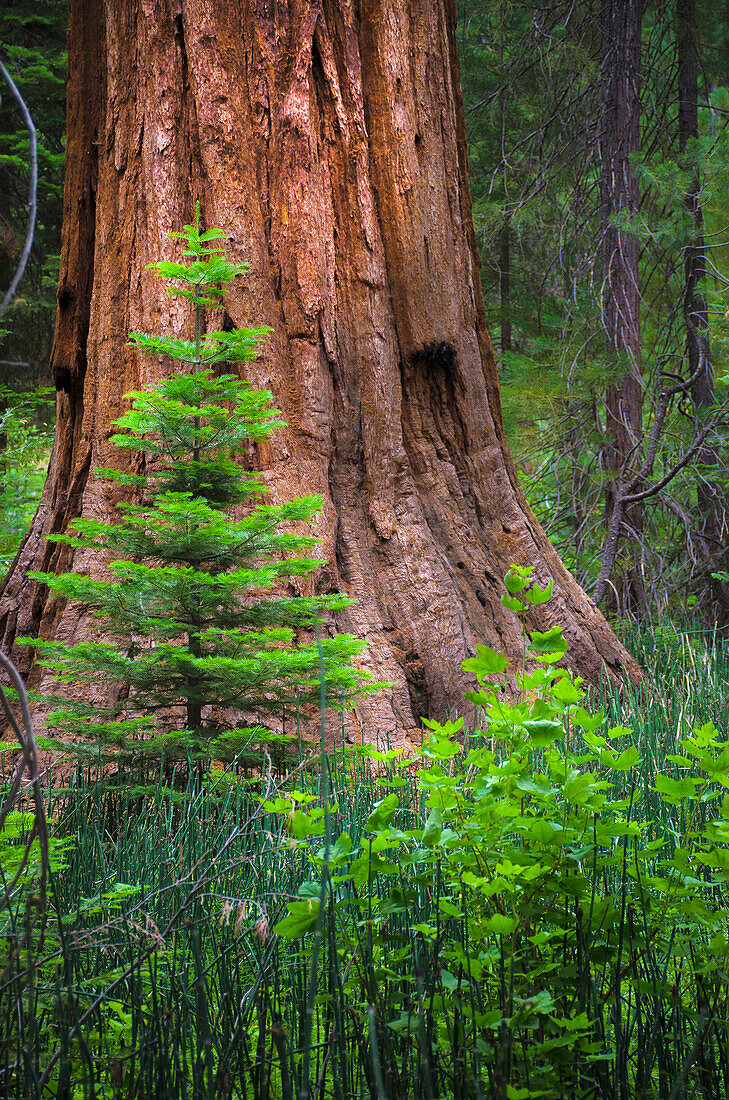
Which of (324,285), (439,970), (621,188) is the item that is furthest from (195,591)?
(621,188)

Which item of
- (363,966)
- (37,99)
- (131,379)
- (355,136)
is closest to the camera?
(363,966)

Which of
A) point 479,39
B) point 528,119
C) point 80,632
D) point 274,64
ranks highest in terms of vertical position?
point 479,39

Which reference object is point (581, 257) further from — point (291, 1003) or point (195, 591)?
point (291, 1003)

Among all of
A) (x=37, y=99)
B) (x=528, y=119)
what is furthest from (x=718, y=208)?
(x=37, y=99)

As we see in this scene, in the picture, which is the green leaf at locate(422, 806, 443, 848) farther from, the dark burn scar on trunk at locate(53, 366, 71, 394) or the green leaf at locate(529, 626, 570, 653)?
the dark burn scar on trunk at locate(53, 366, 71, 394)

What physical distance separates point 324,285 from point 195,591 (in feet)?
5.93

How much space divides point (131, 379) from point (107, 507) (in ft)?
1.97

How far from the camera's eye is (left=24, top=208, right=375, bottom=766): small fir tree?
2.52 m

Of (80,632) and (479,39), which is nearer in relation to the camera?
(80,632)

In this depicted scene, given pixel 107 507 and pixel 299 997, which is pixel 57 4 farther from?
pixel 299 997

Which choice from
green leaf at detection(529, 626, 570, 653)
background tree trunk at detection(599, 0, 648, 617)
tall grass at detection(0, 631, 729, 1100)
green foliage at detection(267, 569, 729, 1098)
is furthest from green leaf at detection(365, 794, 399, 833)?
background tree trunk at detection(599, 0, 648, 617)

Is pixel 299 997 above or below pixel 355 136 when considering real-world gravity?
below

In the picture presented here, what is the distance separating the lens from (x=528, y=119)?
8.03 m

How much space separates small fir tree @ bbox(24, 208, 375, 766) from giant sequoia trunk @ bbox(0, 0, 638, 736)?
69 centimetres
